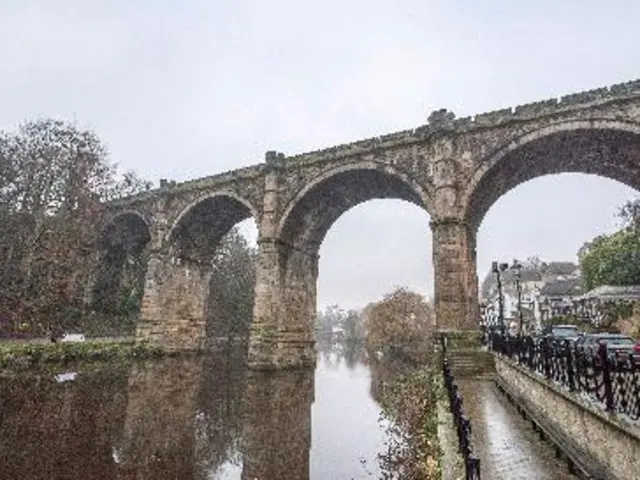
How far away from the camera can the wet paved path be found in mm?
6426

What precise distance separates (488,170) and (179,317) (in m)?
19.1

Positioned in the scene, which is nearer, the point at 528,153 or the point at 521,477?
the point at 521,477

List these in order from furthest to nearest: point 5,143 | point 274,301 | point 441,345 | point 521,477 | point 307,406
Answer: point 5,143, point 274,301, point 441,345, point 307,406, point 521,477

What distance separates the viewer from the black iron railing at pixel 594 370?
19.1 ft

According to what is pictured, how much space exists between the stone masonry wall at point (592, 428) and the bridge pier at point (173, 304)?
22463 millimetres

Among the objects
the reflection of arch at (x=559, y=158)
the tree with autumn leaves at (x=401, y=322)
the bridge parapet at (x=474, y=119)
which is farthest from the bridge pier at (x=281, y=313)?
the tree with autumn leaves at (x=401, y=322)

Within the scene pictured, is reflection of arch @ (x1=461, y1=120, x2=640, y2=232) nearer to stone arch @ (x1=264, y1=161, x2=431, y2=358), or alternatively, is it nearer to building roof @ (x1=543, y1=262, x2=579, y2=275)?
stone arch @ (x1=264, y1=161, x2=431, y2=358)

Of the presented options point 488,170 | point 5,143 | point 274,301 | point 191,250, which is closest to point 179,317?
point 191,250

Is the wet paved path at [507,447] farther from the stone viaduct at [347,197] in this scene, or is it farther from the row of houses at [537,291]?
the row of houses at [537,291]

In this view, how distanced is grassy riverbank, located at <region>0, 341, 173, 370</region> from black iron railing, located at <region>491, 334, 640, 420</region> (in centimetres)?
1837

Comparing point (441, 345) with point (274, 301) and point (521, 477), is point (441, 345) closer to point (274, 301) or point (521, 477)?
point (274, 301)

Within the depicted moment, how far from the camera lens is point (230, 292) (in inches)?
2105

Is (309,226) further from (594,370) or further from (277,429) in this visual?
(594,370)

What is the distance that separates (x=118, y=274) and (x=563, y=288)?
160ft
